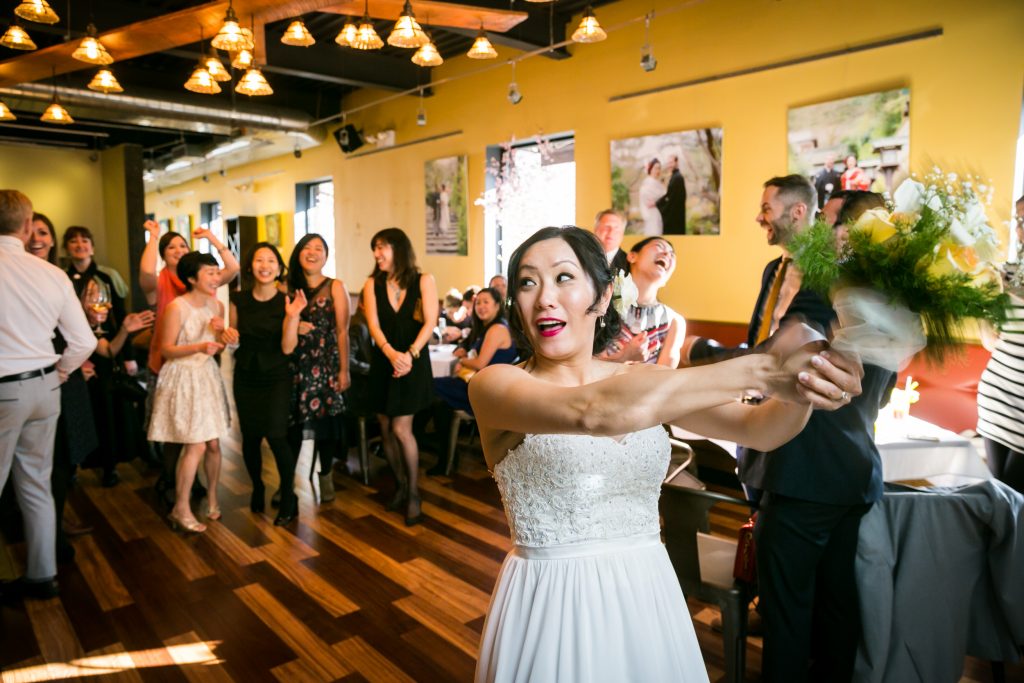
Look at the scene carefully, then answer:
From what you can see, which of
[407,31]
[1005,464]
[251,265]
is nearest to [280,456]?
[251,265]

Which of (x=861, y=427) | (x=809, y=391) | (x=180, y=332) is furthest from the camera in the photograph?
(x=180, y=332)

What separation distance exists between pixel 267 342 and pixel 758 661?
3.13m

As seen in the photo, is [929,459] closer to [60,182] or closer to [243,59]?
[243,59]

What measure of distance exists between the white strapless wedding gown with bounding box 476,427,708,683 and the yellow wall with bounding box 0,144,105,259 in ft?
36.8

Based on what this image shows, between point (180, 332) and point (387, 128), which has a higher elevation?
point (387, 128)

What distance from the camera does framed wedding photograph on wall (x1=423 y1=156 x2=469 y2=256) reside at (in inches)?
356

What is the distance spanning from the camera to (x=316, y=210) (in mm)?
13023

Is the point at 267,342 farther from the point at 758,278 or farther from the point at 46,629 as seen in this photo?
the point at 758,278

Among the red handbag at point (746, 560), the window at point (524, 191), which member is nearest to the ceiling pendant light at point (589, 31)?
the red handbag at point (746, 560)

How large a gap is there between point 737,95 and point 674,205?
105 cm

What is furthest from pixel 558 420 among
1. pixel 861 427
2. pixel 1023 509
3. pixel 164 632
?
pixel 164 632

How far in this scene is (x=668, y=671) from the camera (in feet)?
4.83

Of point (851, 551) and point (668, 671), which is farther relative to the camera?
point (851, 551)

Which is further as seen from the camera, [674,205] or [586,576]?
[674,205]
